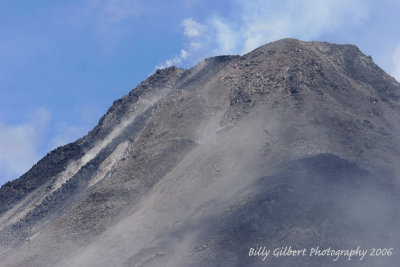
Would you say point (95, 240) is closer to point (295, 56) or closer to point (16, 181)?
point (16, 181)

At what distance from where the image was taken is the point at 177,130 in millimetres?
54188

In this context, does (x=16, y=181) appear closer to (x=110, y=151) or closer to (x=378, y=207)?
(x=110, y=151)

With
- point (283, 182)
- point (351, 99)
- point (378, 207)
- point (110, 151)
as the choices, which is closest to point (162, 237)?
point (283, 182)

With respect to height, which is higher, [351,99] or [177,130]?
[177,130]

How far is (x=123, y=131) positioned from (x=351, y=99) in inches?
980

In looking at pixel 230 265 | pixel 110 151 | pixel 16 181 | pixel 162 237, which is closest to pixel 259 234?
pixel 230 265

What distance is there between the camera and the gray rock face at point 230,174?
3656 centimetres

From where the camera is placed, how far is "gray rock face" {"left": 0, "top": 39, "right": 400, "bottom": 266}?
120 feet

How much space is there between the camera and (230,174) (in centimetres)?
4431

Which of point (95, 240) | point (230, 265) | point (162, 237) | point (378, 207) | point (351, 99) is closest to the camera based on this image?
point (230, 265)

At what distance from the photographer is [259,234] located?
36438 millimetres

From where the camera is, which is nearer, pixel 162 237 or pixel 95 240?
pixel 162 237

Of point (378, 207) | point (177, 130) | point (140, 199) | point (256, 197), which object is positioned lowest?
point (378, 207)

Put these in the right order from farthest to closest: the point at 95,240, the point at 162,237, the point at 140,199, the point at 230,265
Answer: the point at 140,199
the point at 95,240
the point at 162,237
the point at 230,265
